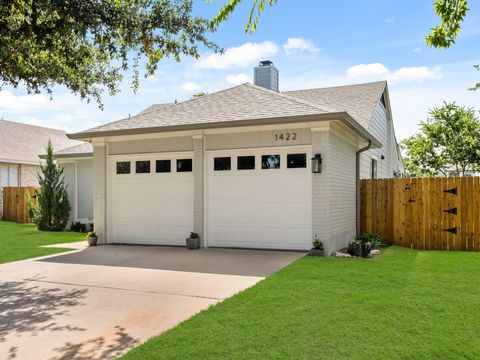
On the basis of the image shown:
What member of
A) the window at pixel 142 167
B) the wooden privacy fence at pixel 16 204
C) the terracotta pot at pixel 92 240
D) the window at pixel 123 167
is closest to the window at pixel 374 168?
the window at pixel 142 167

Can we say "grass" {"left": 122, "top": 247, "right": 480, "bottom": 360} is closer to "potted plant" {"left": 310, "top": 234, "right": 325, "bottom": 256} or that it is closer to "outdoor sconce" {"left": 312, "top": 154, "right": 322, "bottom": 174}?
"potted plant" {"left": 310, "top": 234, "right": 325, "bottom": 256}

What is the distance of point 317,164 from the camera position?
8.87m

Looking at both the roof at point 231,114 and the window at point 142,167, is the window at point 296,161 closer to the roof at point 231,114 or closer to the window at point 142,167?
the roof at point 231,114

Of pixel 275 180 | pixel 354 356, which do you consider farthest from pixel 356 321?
pixel 275 180

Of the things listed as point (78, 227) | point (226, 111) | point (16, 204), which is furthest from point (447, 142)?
point (16, 204)

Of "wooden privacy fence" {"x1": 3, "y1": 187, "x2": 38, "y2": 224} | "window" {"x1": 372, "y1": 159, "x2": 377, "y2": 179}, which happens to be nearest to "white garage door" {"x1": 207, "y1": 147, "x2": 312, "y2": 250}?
"window" {"x1": 372, "y1": 159, "x2": 377, "y2": 179}

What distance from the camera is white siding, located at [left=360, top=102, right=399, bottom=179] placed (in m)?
14.1

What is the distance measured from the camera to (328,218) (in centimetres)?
893

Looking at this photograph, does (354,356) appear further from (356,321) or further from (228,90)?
(228,90)

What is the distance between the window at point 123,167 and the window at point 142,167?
29 cm

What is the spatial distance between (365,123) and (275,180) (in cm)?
535

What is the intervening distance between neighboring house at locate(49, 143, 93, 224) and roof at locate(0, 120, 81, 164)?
6.68 m

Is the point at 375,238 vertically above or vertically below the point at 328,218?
below

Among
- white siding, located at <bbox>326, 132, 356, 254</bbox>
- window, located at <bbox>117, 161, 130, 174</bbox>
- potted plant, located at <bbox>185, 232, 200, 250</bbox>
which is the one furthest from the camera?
window, located at <bbox>117, 161, 130, 174</bbox>
